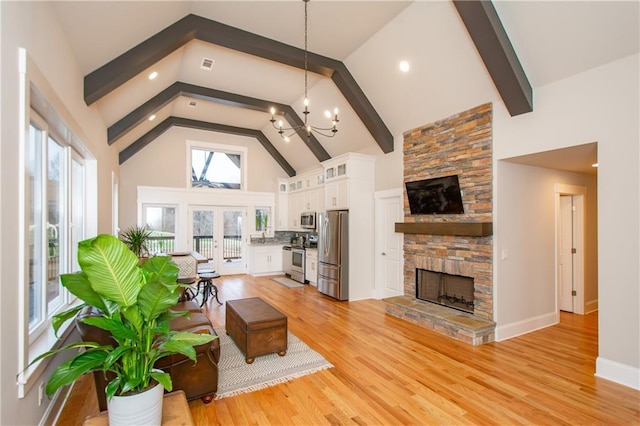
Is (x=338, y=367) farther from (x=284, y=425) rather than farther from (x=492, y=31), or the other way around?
(x=492, y=31)

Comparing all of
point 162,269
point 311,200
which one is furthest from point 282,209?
point 162,269

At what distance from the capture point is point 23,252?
5.71 feet

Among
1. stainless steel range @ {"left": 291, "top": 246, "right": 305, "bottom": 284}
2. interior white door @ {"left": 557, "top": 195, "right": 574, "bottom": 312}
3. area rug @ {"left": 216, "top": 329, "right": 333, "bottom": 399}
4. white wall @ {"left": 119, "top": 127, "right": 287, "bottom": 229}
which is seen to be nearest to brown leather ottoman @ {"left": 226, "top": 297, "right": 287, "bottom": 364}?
area rug @ {"left": 216, "top": 329, "right": 333, "bottom": 399}

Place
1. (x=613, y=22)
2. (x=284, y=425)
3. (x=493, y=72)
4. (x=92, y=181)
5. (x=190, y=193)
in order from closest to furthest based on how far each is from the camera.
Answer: (x=284, y=425) < (x=613, y=22) < (x=493, y=72) < (x=92, y=181) < (x=190, y=193)

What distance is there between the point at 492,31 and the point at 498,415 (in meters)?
3.62

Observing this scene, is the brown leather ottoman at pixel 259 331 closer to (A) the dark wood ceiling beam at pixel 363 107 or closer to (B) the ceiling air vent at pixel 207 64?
(A) the dark wood ceiling beam at pixel 363 107

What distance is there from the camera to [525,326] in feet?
14.2

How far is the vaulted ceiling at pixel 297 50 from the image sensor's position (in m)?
2.96

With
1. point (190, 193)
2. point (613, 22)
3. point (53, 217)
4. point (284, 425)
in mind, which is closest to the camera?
point (284, 425)

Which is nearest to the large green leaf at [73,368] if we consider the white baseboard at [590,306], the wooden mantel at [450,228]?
the wooden mantel at [450,228]

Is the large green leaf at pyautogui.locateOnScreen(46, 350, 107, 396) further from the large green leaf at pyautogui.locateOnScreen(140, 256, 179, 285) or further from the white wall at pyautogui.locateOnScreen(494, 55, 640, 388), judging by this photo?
the white wall at pyautogui.locateOnScreen(494, 55, 640, 388)

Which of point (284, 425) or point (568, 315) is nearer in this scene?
point (284, 425)

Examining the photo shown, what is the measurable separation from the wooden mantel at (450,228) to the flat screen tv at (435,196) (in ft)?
0.74

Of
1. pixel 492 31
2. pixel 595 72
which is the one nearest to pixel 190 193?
pixel 492 31
